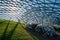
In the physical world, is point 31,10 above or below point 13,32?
above

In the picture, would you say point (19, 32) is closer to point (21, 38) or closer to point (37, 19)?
point (21, 38)

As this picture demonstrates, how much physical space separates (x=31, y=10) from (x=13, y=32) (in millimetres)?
829

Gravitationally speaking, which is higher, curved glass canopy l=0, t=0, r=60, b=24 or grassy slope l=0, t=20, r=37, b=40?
curved glass canopy l=0, t=0, r=60, b=24

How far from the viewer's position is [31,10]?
5.38 metres

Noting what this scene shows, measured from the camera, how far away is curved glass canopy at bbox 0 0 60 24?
491cm

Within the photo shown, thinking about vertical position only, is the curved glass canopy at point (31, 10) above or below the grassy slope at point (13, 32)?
above

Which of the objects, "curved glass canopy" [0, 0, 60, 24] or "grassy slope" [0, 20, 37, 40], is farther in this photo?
"curved glass canopy" [0, 0, 60, 24]

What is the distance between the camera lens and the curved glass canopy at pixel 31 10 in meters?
4.91

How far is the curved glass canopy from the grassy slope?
1.39 ft

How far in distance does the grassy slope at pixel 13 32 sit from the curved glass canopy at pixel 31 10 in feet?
1.39

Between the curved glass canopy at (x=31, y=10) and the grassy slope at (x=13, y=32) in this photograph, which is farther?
the curved glass canopy at (x=31, y=10)

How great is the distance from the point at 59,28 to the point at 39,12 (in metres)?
0.63

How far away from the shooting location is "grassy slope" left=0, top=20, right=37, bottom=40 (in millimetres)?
4584

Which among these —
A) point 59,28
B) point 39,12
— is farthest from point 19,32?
point 59,28
